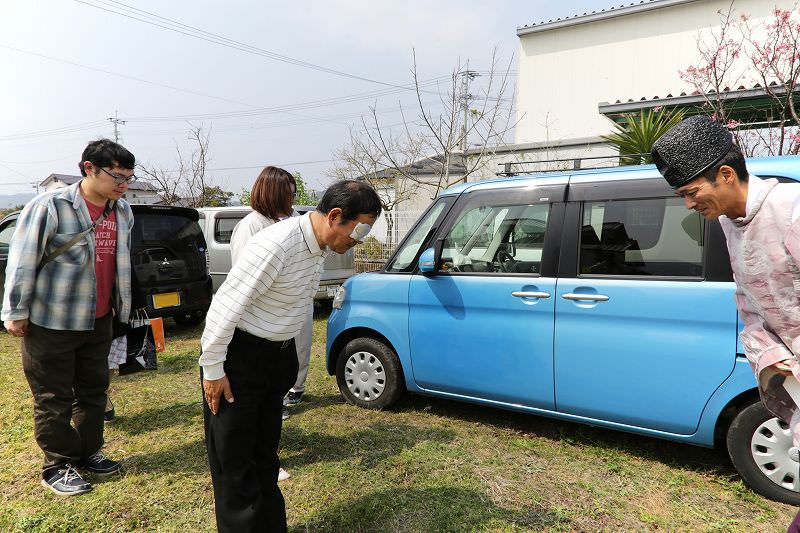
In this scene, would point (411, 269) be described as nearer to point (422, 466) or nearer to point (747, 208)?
point (422, 466)

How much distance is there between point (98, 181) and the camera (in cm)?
285

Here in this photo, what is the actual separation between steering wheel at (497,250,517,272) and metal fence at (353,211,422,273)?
6.58m

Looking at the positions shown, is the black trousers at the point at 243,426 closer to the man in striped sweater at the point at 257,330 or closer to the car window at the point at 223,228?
the man in striped sweater at the point at 257,330

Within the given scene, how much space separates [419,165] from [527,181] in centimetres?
1008

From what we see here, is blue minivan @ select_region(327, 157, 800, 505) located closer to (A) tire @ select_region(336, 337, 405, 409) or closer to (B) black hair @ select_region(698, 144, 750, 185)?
(A) tire @ select_region(336, 337, 405, 409)

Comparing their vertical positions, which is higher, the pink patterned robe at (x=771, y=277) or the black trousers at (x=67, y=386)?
the pink patterned robe at (x=771, y=277)

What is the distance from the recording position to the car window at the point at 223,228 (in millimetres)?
7594

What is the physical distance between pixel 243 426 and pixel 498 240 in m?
2.12

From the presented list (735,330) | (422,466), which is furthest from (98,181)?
(735,330)

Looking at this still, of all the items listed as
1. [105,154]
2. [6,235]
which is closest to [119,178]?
[105,154]

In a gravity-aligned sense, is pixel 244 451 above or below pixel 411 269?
below

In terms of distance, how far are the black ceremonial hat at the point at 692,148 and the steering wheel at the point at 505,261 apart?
5.94ft

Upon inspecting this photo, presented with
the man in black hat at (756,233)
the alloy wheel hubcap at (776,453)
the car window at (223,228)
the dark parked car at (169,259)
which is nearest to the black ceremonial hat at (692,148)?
the man in black hat at (756,233)

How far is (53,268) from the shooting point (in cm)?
275
